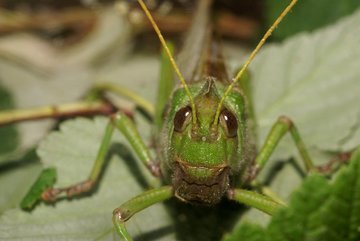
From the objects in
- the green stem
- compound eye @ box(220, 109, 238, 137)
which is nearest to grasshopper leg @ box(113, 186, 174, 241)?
compound eye @ box(220, 109, 238, 137)

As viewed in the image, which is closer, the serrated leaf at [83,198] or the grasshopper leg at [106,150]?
the serrated leaf at [83,198]

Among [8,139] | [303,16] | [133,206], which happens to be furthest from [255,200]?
[8,139]

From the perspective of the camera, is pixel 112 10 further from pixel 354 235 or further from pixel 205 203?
pixel 354 235

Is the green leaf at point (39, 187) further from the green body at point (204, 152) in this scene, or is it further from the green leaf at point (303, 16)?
the green leaf at point (303, 16)

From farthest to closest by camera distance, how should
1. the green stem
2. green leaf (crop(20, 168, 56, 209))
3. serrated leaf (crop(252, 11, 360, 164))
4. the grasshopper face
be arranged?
the green stem → serrated leaf (crop(252, 11, 360, 164)) → green leaf (crop(20, 168, 56, 209)) → the grasshopper face

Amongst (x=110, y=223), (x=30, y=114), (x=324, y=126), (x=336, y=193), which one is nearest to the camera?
(x=336, y=193)

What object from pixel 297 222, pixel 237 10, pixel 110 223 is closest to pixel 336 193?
pixel 297 222

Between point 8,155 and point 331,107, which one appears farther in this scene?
point 8,155

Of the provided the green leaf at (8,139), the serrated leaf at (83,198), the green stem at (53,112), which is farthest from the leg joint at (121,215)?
the green leaf at (8,139)

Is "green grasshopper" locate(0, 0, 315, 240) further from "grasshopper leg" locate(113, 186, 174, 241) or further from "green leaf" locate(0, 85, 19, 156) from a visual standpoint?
"green leaf" locate(0, 85, 19, 156)
